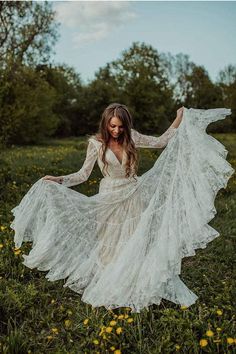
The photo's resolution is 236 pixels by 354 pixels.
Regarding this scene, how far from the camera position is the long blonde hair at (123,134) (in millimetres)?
4719

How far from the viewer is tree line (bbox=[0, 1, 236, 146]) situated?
25.1m

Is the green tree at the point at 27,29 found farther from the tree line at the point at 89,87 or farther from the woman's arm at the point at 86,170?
the woman's arm at the point at 86,170

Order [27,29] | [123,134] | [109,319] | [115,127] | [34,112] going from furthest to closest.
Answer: [34,112], [27,29], [123,134], [115,127], [109,319]

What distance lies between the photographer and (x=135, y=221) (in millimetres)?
4934

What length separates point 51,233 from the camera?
5.08 m

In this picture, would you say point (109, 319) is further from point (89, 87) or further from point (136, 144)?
point (89, 87)

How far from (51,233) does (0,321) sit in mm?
1141

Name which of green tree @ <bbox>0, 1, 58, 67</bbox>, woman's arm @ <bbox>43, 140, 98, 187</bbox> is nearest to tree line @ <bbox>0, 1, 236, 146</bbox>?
green tree @ <bbox>0, 1, 58, 67</bbox>

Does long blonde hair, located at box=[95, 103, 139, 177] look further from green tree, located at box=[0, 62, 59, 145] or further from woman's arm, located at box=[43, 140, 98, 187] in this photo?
green tree, located at box=[0, 62, 59, 145]

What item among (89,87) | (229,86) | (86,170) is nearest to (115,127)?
(86,170)

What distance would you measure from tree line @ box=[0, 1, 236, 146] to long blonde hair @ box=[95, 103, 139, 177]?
16.2 m

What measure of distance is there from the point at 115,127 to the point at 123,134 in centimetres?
17

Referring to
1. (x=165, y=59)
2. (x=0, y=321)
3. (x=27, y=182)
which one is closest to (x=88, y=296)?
(x=0, y=321)

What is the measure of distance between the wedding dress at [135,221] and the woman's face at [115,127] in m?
0.24
